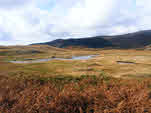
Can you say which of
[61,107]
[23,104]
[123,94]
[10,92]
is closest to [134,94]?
[123,94]

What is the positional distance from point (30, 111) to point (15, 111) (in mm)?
655

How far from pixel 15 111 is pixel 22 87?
2.54 metres

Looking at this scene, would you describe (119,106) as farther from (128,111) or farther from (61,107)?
(61,107)

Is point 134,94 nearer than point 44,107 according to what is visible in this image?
No

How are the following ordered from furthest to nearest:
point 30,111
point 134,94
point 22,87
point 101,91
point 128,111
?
point 22,87 → point 101,91 → point 134,94 → point 30,111 → point 128,111

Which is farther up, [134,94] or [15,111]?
[134,94]

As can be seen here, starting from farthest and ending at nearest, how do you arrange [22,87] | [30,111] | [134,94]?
[22,87]
[134,94]
[30,111]

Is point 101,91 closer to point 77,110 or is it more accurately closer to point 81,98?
point 81,98

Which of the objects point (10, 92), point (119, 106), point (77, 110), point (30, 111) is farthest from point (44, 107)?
point (119, 106)

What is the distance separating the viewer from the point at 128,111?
16.3 feet

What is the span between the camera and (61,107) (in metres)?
5.58

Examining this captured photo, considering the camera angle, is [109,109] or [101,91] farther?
[101,91]

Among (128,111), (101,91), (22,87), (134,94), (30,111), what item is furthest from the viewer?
(22,87)

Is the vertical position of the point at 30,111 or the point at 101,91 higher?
the point at 101,91
